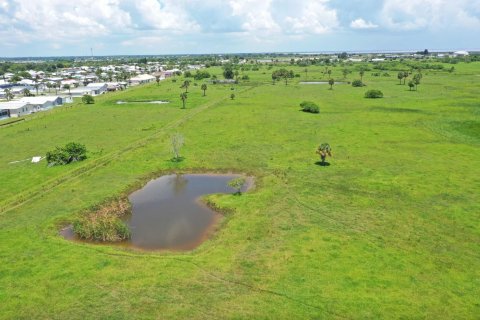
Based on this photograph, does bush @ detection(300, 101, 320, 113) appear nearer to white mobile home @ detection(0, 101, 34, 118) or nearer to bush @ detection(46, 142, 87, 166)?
bush @ detection(46, 142, 87, 166)

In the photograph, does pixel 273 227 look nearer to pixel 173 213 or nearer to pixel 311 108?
pixel 173 213

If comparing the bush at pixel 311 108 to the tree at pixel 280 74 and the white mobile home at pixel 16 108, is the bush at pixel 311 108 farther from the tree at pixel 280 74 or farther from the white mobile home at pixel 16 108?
the white mobile home at pixel 16 108

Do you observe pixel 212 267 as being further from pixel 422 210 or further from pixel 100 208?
pixel 422 210

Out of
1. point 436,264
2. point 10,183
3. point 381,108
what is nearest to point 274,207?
point 436,264

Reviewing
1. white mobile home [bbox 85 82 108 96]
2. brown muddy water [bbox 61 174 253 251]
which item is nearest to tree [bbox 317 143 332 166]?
brown muddy water [bbox 61 174 253 251]

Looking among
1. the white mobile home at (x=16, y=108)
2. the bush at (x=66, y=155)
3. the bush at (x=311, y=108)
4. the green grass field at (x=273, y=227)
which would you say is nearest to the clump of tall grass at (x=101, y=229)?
the green grass field at (x=273, y=227)

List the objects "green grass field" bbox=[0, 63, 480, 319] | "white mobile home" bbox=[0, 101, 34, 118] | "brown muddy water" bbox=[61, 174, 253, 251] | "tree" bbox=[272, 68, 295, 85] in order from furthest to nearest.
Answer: "tree" bbox=[272, 68, 295, 85]
"white mobile home" bbox=[0, 101, 34, 118]
"brown muddy water" bbox=[61, 174, 253, 251]
"green grass field" bbox=[0, 63, 480, 319]
